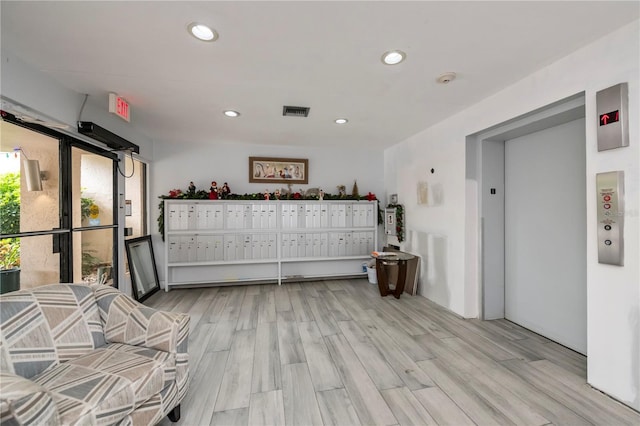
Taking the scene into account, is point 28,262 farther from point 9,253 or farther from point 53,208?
point 53,208

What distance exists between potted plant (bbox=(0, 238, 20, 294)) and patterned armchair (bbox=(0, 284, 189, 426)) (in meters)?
0.76

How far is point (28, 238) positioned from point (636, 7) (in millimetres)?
4446

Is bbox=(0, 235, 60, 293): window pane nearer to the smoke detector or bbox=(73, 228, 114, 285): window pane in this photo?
bbox=(73, 228, 114, 285): window pane

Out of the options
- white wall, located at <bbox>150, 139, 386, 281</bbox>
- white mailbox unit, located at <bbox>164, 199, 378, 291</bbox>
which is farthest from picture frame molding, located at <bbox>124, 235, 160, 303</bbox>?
white mailbox unit, located at <bbox>164, 199, 378, 291</bbox>

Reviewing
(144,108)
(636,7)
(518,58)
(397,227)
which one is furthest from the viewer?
(397,227)

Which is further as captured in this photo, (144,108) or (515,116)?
(144,108)

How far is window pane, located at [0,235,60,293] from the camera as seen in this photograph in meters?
1.98

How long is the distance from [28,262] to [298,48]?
273cm

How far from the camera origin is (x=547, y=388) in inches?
74.4

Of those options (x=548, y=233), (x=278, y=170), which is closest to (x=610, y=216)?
(x=548, y=233)

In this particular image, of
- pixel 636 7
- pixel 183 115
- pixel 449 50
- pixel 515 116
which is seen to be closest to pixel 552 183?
pixel 515 116

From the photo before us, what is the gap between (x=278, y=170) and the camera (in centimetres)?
475

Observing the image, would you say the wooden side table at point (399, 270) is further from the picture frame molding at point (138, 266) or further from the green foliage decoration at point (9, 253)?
the green foliage decoration at point (9, 253)

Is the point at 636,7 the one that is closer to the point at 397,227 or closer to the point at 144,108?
the point at 397,227
